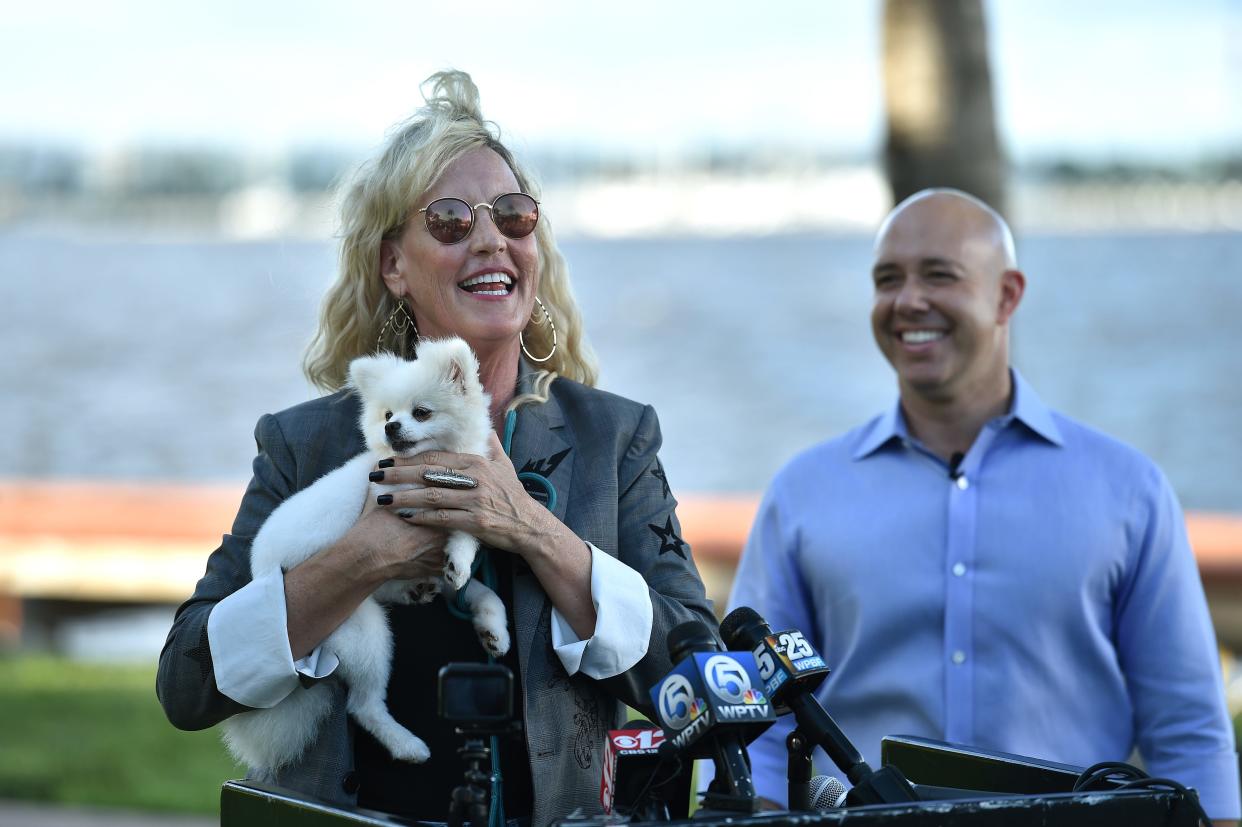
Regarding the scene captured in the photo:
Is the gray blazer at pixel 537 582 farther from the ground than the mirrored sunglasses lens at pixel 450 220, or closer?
closer

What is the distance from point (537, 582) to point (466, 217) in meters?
0.80

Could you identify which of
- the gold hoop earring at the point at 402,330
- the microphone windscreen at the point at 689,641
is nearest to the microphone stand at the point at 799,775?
the microphone windscreen at the point at 689,641

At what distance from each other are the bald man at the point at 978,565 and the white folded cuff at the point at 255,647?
5.64 feet

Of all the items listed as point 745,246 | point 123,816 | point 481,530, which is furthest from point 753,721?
point 745,246

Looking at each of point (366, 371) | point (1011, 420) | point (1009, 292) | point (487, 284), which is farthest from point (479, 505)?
point (1009, 292)

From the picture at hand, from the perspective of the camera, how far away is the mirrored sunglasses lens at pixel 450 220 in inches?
123

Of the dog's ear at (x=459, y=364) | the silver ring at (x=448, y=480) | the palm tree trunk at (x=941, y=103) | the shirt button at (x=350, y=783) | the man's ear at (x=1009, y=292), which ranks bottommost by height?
the shirt button at (x=350, y=783)

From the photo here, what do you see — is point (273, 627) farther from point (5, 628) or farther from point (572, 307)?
point (5, 628)

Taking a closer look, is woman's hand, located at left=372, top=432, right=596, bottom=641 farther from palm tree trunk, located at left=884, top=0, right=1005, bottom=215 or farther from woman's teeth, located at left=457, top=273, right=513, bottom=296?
palm tree trunk, located at left=884, top=0, right=1005, bottom=215

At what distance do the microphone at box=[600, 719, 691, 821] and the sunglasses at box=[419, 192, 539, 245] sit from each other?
119 centimetres

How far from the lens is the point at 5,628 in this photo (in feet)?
41.6

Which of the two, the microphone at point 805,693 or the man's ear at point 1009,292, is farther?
the man's ear at point 1009,292

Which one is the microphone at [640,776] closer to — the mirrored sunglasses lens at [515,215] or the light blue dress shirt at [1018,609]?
the mirrored sunglasses lens at [515,215]

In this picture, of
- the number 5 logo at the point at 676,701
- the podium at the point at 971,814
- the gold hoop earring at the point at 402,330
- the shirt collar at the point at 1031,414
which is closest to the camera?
the podium at the point at 971,814
